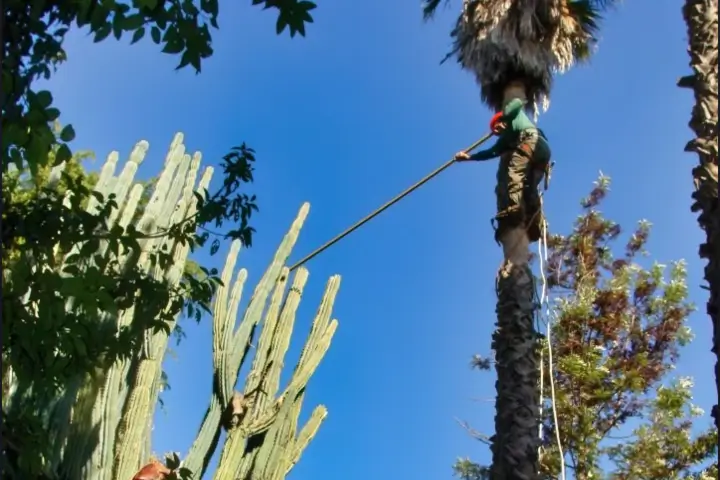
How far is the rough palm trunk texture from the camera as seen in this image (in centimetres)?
578

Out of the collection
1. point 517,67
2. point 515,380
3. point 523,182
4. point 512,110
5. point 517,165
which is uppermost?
point 517,67

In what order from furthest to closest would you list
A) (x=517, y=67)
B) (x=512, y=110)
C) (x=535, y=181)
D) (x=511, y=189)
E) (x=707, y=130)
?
(x=517, y=67), (x=512, y=110), (x=535, y=181), (x=511, y=189), (x=707, y=130)

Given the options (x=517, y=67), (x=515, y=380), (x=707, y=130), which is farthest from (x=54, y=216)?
(x=517, y=67)

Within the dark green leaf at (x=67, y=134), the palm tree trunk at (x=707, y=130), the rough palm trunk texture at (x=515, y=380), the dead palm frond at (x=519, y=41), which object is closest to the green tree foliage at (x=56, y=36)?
the dark green leaf at (x=67, y=134)

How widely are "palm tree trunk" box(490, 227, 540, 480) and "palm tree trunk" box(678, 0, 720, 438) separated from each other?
3.08m

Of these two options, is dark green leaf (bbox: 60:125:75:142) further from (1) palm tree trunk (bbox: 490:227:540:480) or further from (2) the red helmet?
(2) the red helmet

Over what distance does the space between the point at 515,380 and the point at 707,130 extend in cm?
325

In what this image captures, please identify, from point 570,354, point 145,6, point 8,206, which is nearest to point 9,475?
point 8,206

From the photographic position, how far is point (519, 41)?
8.29 meters

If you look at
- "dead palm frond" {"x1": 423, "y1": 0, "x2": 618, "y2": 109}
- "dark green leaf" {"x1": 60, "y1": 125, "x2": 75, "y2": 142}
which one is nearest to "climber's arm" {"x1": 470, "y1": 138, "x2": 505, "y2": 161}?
"dead palm frond" {"x1": 423, "y1": 0, "x2": 618, "y2": 109}

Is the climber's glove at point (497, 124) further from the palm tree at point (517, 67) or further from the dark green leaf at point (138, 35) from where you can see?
the dark green leaf at point (138, 35)

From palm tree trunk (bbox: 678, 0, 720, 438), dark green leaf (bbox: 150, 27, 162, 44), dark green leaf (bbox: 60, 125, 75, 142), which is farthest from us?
dark green leaf (bbox: 150, 27, 162, 44)

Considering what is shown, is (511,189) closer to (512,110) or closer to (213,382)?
(512,110)

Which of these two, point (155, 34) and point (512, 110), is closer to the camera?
point (155, 34)
